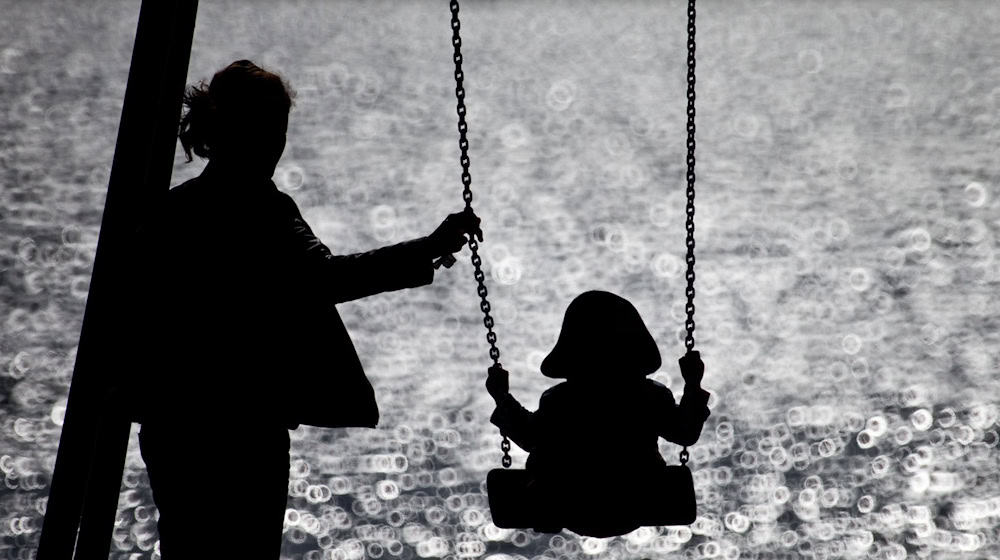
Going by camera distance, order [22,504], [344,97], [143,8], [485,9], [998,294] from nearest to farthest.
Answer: [143,8], [22,504], [998,294], [344,97], [485,9]

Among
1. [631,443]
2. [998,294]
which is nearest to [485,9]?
[998,294]

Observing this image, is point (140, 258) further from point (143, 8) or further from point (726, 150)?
point (726, 150)

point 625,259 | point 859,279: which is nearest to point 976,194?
point 859,279

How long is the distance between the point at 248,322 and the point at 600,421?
3.61ft

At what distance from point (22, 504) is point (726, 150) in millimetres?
15295

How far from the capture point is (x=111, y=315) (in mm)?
3006

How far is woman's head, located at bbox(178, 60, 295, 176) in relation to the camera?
2891mm

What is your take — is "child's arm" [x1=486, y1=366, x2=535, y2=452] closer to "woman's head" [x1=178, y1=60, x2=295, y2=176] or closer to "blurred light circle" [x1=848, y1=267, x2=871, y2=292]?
"woman's head" [x1=178, y1=60, x2=295, y2=176]

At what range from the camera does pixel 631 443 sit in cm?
363

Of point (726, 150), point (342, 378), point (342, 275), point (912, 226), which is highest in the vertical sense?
point (726, 150)

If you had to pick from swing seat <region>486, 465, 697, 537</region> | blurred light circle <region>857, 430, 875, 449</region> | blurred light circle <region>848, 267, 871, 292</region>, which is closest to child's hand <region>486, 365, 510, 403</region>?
swing seat <region>486, 465, 697, 537</region>

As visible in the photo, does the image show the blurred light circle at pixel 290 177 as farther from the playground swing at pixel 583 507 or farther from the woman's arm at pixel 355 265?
the woman's arm at pixel 355 265

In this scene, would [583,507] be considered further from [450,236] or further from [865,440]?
[865,440]

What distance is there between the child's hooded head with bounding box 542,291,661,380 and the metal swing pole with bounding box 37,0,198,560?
1149 millimetres
